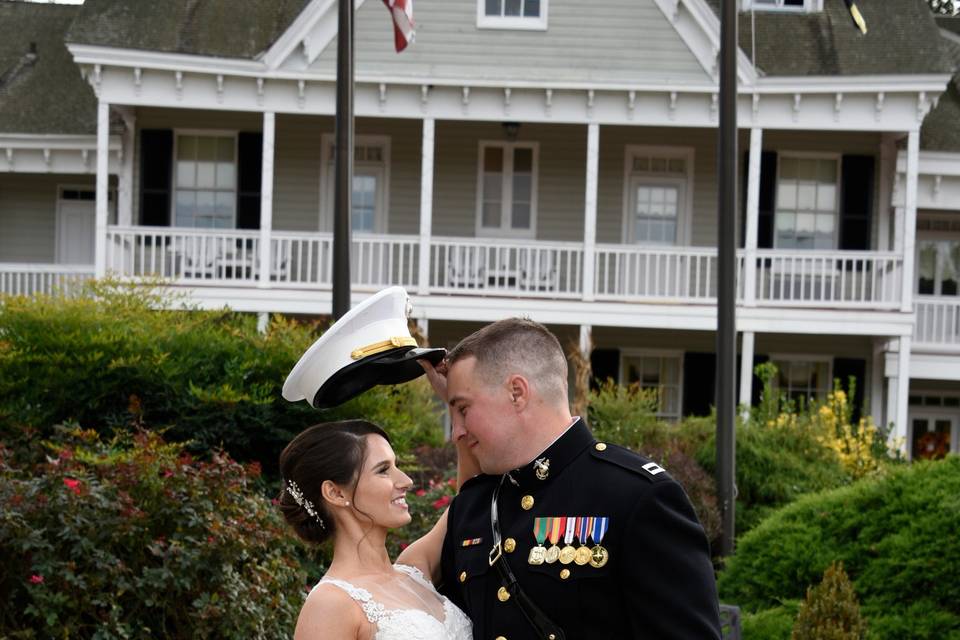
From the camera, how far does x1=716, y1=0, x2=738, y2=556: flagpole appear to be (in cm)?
997

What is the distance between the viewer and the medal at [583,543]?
3.13 meters

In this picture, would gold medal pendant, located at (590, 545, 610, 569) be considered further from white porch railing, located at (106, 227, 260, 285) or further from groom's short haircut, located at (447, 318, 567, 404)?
white porch railing, located at (106, 227, 260, 285)

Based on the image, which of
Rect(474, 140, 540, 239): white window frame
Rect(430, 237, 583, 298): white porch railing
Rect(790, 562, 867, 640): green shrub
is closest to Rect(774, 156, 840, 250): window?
Rect(430, 237, 583, 298): white porch railing

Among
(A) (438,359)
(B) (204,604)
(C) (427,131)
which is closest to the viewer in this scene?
(A) (438,359)

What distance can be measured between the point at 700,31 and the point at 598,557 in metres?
17.7

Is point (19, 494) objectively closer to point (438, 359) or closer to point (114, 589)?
point (114, 589)

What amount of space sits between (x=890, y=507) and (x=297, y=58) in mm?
13916

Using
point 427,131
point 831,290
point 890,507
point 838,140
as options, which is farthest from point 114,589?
point 838,140

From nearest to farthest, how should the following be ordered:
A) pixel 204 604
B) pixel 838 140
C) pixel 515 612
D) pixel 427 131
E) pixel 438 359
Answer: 1. pixel 515 612
2. pixel 438 359
3. pixel 204 604
4. pixel 427 131
5. pixel 838 140

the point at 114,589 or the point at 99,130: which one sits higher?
the point at 99,130

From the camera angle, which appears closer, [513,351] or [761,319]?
[513,351]

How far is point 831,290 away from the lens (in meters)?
19.9

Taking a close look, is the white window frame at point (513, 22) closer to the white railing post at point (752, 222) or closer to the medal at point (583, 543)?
the white railing post at point (752, 222)

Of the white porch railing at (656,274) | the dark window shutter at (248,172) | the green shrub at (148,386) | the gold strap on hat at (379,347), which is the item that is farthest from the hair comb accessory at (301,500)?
the dark window shutter at (248,172)
